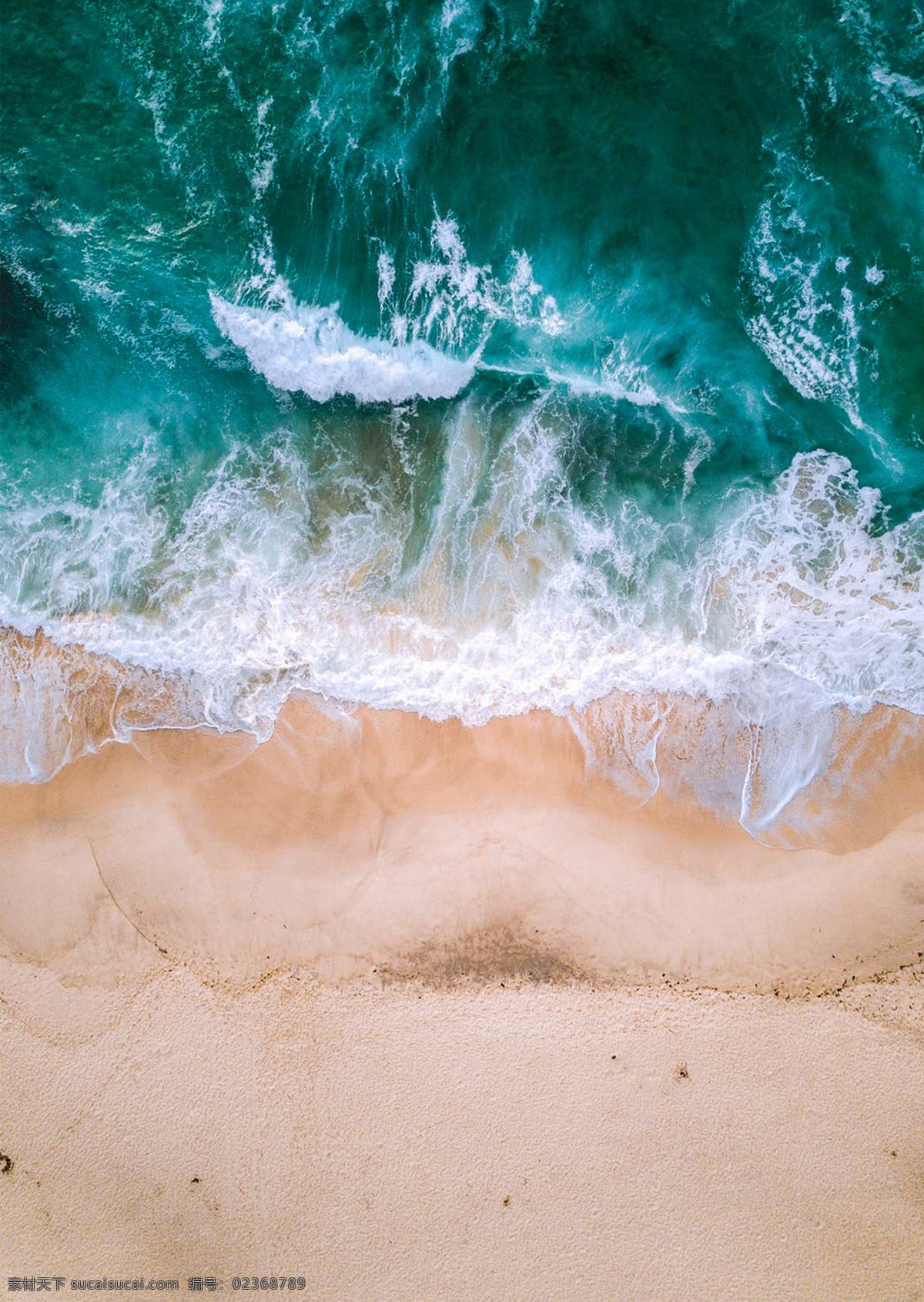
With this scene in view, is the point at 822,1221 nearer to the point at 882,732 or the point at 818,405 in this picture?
the point at 882,732

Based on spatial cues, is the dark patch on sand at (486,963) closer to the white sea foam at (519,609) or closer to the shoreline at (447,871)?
the shoreline at (447,871)

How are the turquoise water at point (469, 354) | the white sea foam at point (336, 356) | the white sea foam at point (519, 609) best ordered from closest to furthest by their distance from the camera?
1. the turquoise water at point (469, 354)
2. the white sea foam at point (519, 609)
3. the white sea foam at point (336, 356)

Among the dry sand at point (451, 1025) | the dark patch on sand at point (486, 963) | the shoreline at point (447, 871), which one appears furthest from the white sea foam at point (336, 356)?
the dark patch on sand at point (486, 963)

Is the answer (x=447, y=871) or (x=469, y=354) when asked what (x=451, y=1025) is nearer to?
(x=447, y=871)

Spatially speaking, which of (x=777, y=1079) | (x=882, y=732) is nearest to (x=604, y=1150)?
(x=777, y=1079)

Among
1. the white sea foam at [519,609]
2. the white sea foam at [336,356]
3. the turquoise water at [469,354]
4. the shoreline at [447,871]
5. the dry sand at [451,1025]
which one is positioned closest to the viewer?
the dry sand at [451,1025]

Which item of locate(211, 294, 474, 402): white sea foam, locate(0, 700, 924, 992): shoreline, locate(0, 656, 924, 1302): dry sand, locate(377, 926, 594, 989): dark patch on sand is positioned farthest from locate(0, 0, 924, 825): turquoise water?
locate(377, 926, 594, 989): dark patch on sand

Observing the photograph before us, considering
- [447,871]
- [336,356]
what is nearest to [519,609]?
[447,871]
